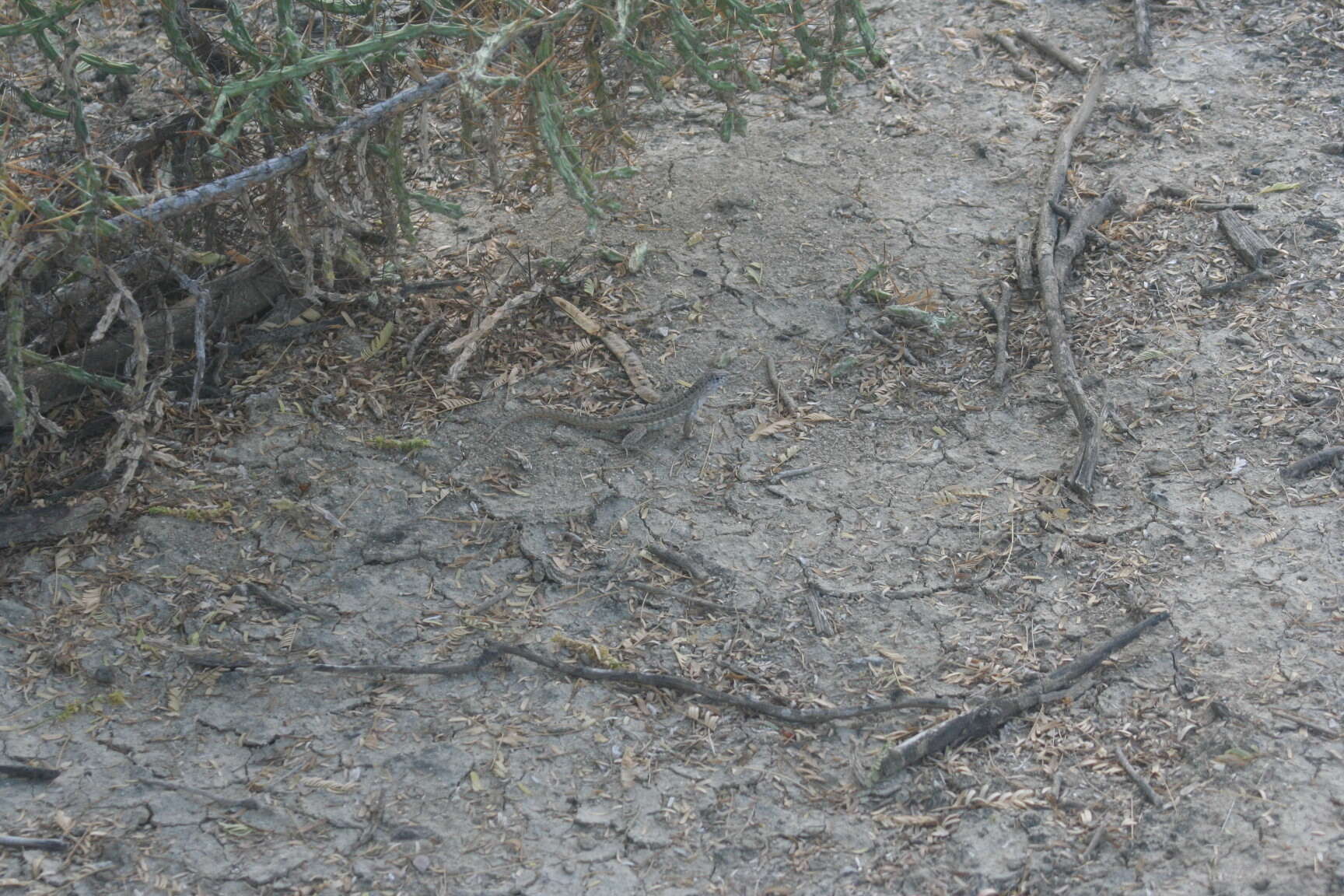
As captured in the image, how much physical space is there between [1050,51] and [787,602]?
13.5 feet

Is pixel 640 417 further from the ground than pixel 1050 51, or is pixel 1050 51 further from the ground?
pixel 1050 51

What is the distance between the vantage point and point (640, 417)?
4527 mm

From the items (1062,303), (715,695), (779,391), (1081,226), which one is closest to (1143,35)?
(1081,226)

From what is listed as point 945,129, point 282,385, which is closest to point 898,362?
point 945,129

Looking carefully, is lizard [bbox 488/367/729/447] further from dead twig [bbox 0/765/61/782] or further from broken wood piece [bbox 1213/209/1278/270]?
broken wood piece [bbox 1213/209/1278/270]

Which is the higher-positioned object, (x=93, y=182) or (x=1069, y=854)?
(x=93, y=182)

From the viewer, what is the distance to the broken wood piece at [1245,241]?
5.02 meters

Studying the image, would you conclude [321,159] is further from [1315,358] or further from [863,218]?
[1315,358]

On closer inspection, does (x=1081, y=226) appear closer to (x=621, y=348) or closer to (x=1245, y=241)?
(x=1245, y=241)

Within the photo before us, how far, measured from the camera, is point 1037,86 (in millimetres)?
6230

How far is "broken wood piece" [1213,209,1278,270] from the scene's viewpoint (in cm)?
502

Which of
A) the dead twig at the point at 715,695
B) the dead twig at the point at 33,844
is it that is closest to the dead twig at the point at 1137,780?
the dead twig at the point at 715,695

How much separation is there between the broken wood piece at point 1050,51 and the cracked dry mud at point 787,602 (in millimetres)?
905

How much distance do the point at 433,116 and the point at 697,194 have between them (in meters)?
1.34
